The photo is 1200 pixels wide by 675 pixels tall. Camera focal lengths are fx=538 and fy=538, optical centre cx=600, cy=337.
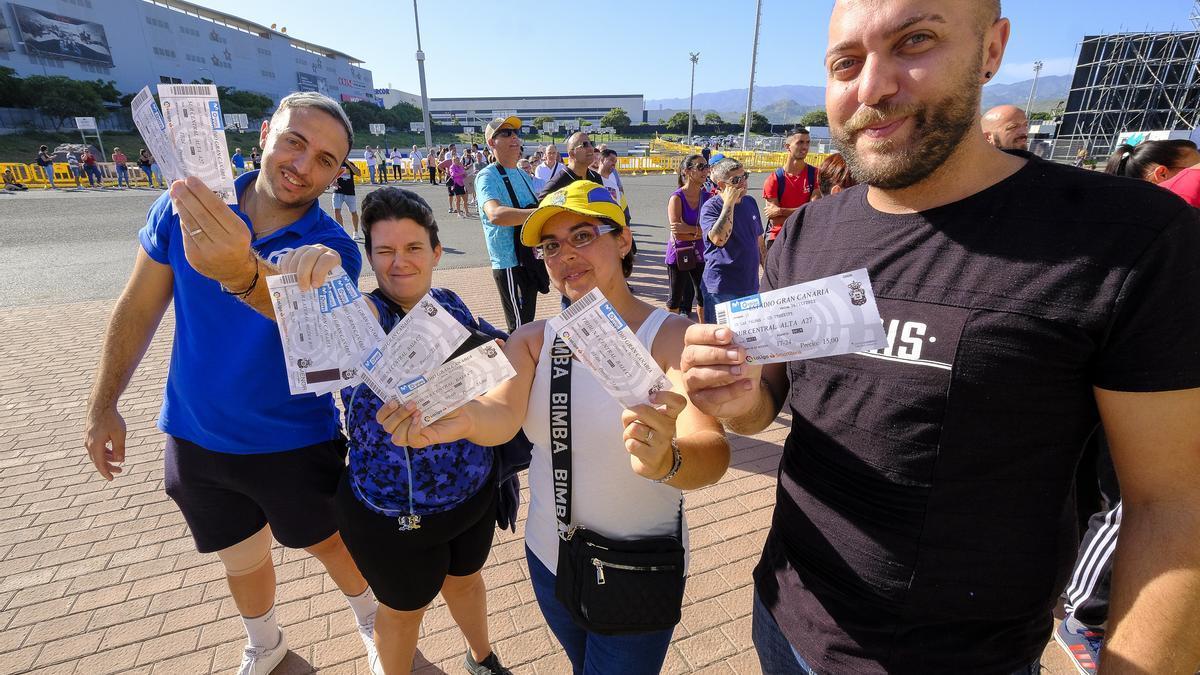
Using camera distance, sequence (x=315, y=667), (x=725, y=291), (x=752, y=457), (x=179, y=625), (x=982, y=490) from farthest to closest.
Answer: (x=725, y=291), (x=752, y=457), (x=179, y=625), (x=315, y=667), (x=982, y=490)

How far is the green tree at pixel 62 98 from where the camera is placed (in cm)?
3831

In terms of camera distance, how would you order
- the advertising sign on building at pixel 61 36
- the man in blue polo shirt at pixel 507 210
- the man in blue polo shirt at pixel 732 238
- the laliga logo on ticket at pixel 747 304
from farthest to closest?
1. the advertising sign on building at pixel 61 36
2. the man in blue polo shirt at pixel 732 238
3. the man in blue polo shirt at pixel 507 210
4. the laliga logo on ticket at pixel 747 304

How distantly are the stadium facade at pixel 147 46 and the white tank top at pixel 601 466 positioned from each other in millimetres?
59815

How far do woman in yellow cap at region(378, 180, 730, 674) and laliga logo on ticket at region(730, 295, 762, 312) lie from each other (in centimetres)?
42

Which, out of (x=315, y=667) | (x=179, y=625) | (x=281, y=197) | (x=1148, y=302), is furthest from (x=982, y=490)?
(x=179, y=625)

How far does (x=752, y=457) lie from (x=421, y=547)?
2921 millimetres

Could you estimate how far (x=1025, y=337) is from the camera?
3.48 ft

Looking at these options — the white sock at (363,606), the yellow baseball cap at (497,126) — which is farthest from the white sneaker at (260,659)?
the yellow baseball cap at (497,126)

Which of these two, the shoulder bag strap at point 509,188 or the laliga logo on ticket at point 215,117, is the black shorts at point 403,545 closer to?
the laliga logo on ticket at point 215,117

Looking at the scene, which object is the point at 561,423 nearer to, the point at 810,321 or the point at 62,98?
the point at 810,321

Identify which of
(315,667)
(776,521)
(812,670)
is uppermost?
(776,521)

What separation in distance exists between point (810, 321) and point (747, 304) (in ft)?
0.47

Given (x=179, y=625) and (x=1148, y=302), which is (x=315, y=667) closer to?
(x=179, y=625)

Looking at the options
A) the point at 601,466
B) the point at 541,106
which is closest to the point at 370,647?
the point at 601,466
